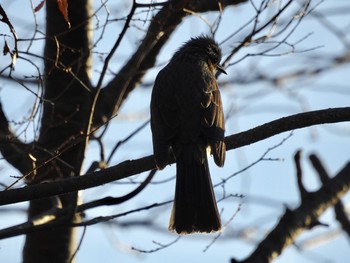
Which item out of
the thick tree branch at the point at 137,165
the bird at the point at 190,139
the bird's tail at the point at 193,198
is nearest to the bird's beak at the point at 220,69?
the bird at the point at 190,139

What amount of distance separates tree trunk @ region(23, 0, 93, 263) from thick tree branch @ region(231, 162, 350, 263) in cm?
188

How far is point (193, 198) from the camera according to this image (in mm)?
6496

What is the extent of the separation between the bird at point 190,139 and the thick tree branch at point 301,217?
484mm

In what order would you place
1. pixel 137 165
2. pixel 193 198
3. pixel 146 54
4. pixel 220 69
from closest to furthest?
pixel 137 165 → pixel 193 198 → pixel 220 69 → pixel 146 54

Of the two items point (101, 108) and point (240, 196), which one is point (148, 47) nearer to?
point (101, 108)

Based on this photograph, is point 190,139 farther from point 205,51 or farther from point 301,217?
point 205,51

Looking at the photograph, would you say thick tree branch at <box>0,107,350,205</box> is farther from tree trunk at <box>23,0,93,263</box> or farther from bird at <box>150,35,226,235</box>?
tree trunk at <box>23,0,93,263</box>

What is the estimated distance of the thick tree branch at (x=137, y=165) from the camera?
539 centimetres

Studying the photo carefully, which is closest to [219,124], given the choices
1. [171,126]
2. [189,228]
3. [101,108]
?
[171,126]

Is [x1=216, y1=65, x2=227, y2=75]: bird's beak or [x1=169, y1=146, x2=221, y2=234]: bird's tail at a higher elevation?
[x1=216, y1=65, x2=227, y2=75]: bird's beak

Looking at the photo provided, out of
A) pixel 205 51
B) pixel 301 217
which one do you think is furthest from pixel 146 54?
pixel 301 217

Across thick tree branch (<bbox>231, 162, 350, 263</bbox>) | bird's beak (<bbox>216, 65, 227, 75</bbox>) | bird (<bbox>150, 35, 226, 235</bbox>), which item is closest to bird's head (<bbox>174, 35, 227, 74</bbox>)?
bird's beak (<bbox>216, 65, 227, 75</bbox>)

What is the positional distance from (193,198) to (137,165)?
34.9 inches

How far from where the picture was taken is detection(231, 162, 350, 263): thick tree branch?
21.5 feet
